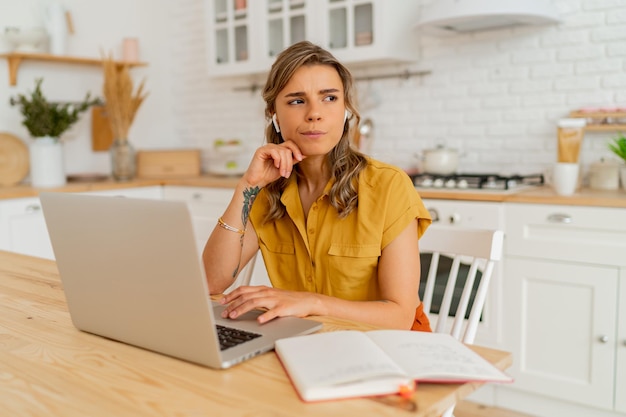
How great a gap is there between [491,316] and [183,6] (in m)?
3.18

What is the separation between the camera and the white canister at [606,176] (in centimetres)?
294

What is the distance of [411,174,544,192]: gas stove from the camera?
9.91ft

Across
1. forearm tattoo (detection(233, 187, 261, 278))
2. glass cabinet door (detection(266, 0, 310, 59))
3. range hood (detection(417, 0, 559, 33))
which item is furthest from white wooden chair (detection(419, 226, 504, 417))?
glass cabinet door (detection(266, 0, 310, 59))

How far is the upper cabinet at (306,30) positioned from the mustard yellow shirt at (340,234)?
6.08ft

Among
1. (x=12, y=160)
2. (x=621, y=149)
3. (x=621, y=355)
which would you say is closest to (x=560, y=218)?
(x=621, y=149)

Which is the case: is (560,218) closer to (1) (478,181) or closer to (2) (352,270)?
(1) (478,181)

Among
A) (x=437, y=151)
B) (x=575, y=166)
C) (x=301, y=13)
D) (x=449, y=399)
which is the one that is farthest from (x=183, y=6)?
(x=449, y=399)

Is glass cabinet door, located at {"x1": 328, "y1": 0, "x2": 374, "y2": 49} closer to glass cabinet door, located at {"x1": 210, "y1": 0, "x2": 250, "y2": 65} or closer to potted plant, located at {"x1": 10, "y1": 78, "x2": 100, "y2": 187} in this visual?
glass cabinet door, located at {"x1": 210, "y1": 0, "x2": 250, "y2": 65}

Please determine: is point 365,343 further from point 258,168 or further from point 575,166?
point 575,166

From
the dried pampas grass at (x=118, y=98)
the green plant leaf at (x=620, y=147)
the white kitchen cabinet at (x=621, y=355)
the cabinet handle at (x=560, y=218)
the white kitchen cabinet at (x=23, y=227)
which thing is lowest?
the white kitchen cabinet at (x=621, y=355)

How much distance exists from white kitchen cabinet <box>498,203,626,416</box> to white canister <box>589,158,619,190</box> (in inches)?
17.8

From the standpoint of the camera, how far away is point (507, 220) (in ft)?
9.12

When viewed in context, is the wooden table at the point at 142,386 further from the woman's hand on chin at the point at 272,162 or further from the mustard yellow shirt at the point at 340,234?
the woman's hand on chin at the point at 272,162

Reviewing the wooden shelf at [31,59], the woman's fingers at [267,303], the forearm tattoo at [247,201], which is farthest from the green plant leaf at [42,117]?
the woman's fingers at [267,303]
